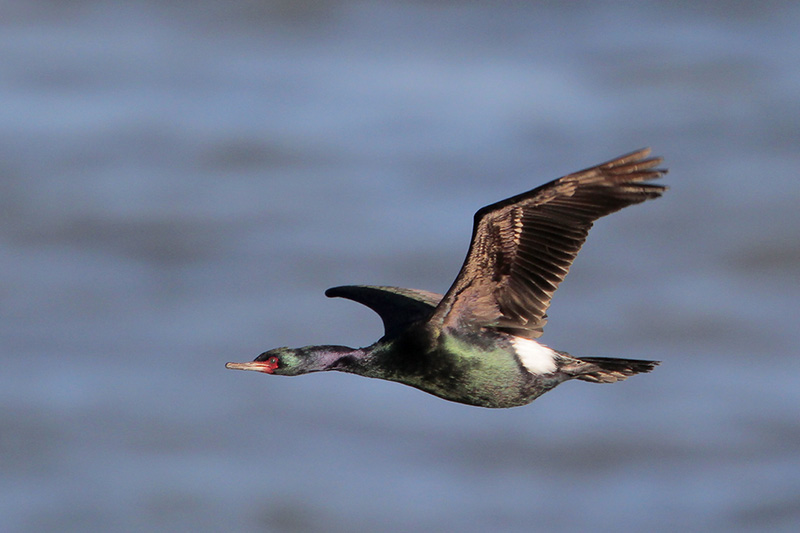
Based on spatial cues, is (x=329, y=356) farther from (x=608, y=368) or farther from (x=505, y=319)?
(x=608, y=368)

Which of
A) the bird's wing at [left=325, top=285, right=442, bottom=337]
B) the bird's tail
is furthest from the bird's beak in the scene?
the bird's tail

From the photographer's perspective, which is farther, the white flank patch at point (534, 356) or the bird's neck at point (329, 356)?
the bird's neck at point (329, 356)

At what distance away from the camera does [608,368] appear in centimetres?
1205

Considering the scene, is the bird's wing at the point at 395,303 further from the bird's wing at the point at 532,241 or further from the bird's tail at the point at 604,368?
the bird's tail at the point at 604,368

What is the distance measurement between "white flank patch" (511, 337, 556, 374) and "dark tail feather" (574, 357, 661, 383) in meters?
0.33

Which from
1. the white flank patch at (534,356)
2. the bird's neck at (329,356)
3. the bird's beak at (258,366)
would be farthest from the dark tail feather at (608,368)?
the bird's beak at (258,366)

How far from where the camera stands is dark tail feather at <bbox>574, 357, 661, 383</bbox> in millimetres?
11906

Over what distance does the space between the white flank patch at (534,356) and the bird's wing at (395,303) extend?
88 centimetres

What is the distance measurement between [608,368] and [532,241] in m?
1.77

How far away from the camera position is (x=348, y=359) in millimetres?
12250

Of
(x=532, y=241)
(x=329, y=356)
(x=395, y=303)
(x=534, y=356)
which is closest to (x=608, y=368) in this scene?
(x=534, y=356)

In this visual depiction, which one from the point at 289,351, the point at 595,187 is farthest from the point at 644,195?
the point at 289,351

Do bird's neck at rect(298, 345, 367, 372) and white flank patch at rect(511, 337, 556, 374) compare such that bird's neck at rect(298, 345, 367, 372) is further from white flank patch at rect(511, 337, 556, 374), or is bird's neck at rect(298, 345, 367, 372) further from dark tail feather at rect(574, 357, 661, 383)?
dark tail feather at rect(574, 357, 661, 383)

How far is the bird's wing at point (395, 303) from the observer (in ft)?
41.0
